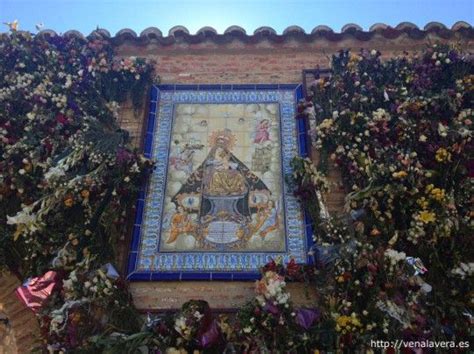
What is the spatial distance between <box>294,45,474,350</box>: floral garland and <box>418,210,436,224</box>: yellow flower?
0.05 feet

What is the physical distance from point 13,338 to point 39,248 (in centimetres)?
117

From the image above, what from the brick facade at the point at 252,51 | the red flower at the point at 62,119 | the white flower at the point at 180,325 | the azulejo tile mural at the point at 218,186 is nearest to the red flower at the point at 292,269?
the azulejo tile mural at the point at 218,186

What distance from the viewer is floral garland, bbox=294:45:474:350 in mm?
5480

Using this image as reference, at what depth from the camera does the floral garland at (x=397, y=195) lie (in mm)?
5480

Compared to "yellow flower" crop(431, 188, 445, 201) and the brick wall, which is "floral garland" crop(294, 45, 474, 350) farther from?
the brick wall

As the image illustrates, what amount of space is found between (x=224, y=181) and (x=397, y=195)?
2019 mm

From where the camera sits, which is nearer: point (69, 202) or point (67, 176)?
point (69, 202)

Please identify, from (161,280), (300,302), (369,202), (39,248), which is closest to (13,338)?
(39,248)

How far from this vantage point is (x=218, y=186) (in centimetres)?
682

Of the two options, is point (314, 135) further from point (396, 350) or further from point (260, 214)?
point (396, 350)

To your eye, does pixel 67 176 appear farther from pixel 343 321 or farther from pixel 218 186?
pixel 343 321

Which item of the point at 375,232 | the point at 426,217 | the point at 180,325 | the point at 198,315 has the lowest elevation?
the point at 180,325

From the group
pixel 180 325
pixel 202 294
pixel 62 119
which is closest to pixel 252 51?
pixel 62 119

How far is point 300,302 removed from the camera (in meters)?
5.91
